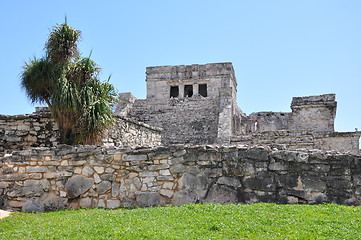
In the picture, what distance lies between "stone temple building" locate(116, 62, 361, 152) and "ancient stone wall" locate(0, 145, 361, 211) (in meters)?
9.01

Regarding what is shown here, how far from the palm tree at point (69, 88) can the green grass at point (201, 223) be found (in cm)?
361

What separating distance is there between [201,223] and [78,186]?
2585 millimetres

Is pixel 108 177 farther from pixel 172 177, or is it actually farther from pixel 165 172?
pixel 172 177

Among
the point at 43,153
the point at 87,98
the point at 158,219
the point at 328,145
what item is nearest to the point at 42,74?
the point at 87,98

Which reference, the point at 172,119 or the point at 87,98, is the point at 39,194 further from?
the point at 172,119

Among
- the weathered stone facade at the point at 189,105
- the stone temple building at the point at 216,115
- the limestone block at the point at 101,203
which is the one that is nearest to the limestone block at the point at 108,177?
the limestone block at the point at 101,203

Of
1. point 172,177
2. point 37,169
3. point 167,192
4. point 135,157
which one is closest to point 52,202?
point 37,169

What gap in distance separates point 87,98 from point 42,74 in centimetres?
122

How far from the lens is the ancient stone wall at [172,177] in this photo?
18.9 ft

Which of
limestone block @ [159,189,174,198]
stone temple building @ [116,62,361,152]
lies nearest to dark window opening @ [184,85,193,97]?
stone temple building @ [116,62,361,152]

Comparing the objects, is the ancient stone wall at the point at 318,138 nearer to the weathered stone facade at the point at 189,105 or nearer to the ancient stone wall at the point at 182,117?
the weathered stone facade at the point at 189,105

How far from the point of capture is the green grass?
441 cm

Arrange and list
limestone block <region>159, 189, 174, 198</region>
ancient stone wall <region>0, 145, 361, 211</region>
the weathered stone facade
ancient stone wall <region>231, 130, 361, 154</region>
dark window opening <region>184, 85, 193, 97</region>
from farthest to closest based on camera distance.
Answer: dark window opening <region>184, 85, 193, 97</region>
the weathered stone facade
ancient stone wall <region>231, 130, 361, 154</region>
limestone block <region>159, 189, 174, 198</region>
ancient stone wall <region>0, 145, 361, 211</region>

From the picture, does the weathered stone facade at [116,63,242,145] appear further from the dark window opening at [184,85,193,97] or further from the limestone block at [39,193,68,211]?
the limestone block at [39,193,68,211]
